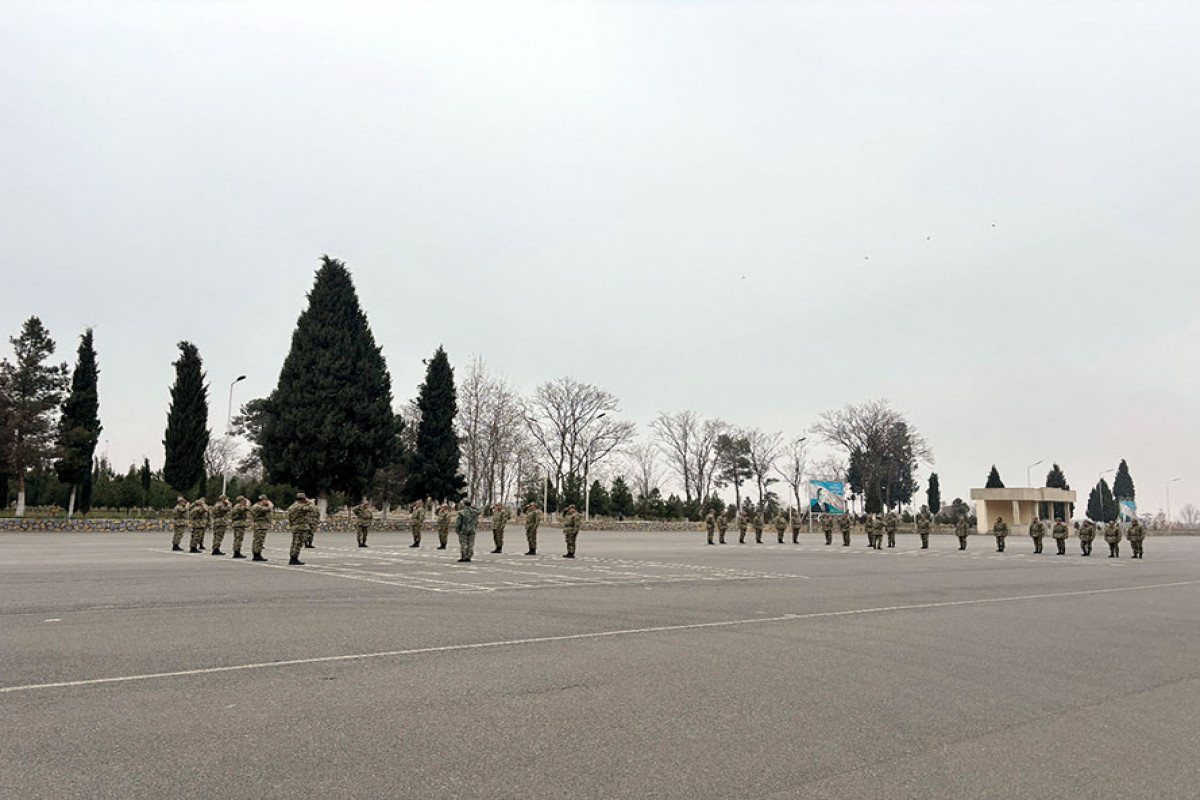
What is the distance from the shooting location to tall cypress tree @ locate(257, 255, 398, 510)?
49.9m

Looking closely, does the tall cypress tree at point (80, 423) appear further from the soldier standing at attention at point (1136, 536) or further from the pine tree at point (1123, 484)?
the pine tree at point (1123, 484)

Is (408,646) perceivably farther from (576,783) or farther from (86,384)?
(86,384)

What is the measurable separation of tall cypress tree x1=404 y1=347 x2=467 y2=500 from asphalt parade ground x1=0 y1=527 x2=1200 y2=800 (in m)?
44.8

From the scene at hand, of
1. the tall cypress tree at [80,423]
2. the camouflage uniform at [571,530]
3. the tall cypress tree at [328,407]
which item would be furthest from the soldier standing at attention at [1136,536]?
the tall cypress tree at [80,423]

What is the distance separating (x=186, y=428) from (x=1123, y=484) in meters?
140

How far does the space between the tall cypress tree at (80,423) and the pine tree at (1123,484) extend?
478ft

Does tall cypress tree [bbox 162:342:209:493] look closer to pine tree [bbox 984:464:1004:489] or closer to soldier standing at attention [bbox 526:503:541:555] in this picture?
soldier standing at attention [bbox 526:503:541:555]

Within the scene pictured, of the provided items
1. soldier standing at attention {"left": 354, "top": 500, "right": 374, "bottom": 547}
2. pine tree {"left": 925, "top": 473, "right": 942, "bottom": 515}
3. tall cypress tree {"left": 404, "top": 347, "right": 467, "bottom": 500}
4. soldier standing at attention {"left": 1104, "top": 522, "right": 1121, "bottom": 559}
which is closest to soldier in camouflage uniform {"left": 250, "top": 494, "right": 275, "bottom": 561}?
soldier standing at attention {"left": 354, "top": 500, "right": 374, "bottom": 547}

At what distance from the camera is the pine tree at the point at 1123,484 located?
13800 centimetres

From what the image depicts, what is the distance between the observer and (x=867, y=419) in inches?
3553

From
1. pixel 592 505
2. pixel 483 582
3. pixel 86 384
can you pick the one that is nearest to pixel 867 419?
pixel 592 505

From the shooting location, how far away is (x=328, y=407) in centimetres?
5012

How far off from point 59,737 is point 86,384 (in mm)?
51341

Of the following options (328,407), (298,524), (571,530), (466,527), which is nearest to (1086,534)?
(571,530)
